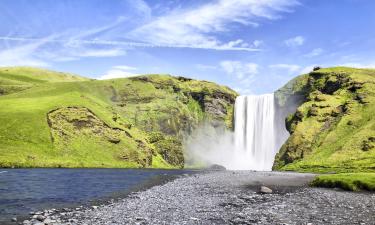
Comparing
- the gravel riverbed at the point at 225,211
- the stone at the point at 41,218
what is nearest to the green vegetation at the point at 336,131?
the gravel riverbed at the point at 225,211

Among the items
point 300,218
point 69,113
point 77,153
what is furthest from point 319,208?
point 69,113

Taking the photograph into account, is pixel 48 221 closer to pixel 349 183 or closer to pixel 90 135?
pixel 349 183

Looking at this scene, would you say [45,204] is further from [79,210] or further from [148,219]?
[148,219]

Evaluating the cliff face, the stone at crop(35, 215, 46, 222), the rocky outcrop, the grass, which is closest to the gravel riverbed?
the stone at crop(35, 215, 46, 222)

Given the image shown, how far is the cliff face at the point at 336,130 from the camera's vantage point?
13512 cm

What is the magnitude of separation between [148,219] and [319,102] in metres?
173

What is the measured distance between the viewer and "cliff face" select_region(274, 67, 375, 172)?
5320 inches

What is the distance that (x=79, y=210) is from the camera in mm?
34250

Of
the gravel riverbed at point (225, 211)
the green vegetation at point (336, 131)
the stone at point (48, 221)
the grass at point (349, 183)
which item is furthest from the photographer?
the green vegetation at point (336, 131)

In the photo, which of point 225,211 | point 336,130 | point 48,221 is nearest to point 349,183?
point 225,211

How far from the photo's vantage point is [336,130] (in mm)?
161875

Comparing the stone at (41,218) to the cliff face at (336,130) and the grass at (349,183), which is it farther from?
the cliff face at (336,130)

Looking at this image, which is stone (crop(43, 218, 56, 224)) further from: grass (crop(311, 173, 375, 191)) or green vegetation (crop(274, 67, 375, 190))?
green vegetation (crop(274, 67, 375, 190))

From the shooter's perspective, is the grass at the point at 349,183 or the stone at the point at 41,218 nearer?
the stone at the point at 41,218
